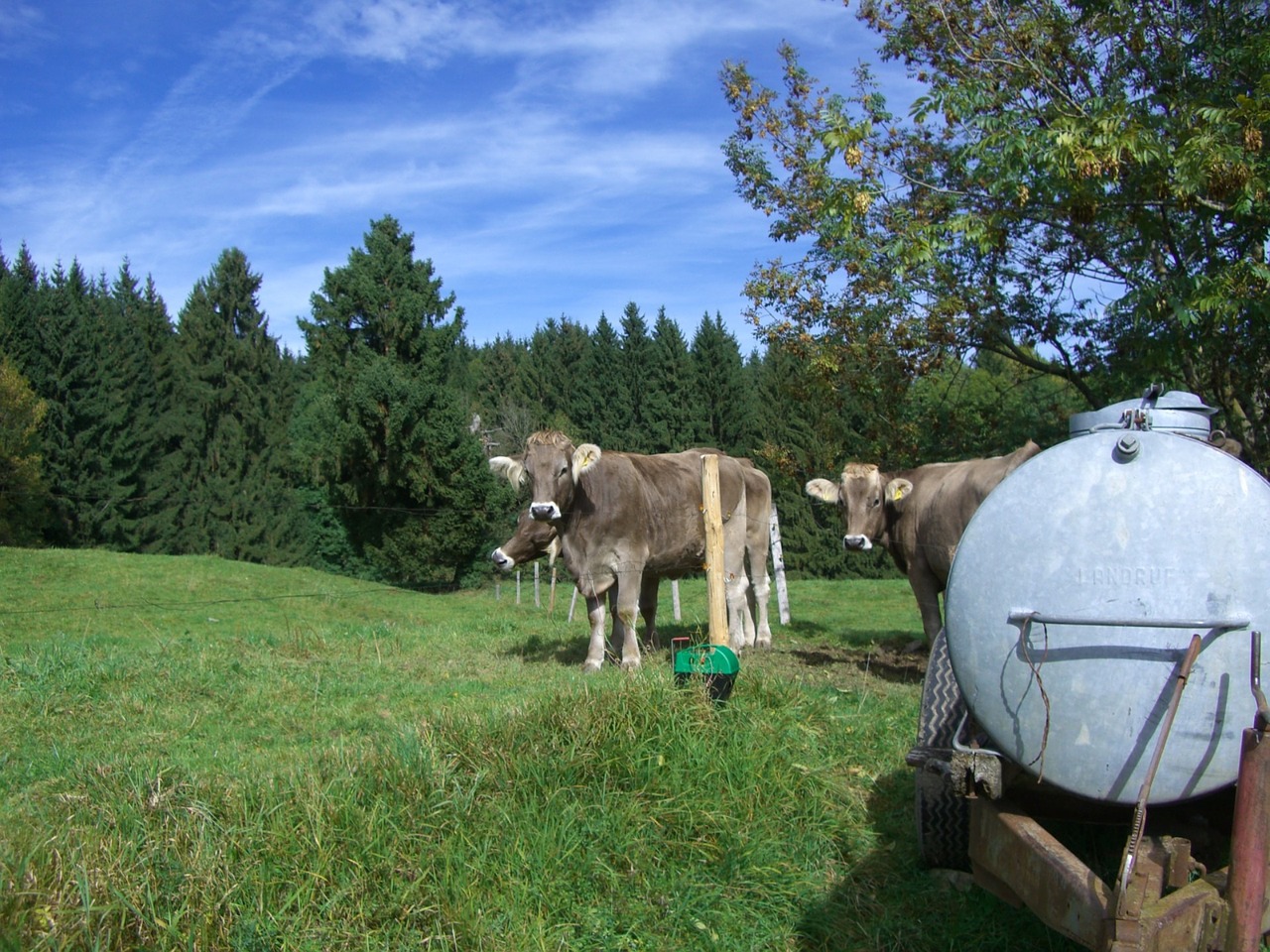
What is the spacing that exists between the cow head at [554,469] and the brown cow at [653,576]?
724 millimetres

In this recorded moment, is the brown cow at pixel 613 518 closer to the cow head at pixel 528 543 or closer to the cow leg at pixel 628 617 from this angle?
the cow leg at pixel 628 617

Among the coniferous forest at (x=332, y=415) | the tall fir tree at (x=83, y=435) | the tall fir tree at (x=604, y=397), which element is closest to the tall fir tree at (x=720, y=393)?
the coniferous forest at (x=332, y=415)

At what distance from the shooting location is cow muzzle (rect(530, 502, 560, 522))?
9.05m

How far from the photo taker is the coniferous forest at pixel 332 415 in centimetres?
3241

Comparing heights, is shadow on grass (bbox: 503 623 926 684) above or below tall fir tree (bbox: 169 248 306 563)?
below

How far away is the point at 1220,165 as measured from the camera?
7.69m

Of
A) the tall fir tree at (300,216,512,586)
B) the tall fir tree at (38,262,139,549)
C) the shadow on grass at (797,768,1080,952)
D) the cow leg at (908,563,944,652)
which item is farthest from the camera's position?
the tall fir tree at (38,262,139,549)

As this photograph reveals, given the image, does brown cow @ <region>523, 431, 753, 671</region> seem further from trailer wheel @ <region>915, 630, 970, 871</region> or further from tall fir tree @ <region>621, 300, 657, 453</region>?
tall fir tree @ <region>621, 300, 657, 453</region>

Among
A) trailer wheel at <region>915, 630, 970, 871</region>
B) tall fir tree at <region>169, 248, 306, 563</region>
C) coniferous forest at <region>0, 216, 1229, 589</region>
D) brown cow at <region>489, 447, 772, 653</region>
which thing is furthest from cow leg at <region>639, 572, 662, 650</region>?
tall fir tree at <region>169, 248, 306, 563</region>

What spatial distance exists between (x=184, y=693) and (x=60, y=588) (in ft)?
35.5

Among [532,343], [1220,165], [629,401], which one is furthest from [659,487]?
[532,343]

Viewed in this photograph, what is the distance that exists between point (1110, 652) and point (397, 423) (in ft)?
96.4

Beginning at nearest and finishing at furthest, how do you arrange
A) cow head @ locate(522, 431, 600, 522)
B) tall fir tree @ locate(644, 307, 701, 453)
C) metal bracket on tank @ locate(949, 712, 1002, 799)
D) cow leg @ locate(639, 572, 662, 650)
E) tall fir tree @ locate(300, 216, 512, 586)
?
1. metal bracket on tank @ locate(949, 712, 1002, 799)
2. cow head @ locate(522, 431, 600, 522)
3. cow leg @ locate(639, 572, 662, 650)
4. tall fir tree @ locate(300, 216, 512, 586)
5. tall fir tree @ locate(644, 307, 701, 453)

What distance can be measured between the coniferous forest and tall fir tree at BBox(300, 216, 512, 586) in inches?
2.8
